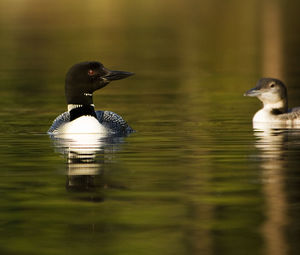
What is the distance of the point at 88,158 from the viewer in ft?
45.3

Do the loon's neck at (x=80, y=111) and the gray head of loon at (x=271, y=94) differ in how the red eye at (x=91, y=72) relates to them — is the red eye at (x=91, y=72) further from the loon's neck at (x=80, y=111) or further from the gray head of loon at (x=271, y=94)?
the gray head of loon at (x=271, y=94)

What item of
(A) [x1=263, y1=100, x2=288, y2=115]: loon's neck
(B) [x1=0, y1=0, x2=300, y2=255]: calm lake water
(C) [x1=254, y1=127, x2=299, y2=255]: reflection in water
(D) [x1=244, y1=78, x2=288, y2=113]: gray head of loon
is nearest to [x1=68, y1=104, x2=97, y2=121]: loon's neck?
(B) [x1=0, y1=0, x2=300, y2=255]: calm lake water

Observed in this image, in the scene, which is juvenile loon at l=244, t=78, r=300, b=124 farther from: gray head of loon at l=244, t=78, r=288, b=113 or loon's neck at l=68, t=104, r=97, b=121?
loon's neck at l=68, t=104, r=97, b=121

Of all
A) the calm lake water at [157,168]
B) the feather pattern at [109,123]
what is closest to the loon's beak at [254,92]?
the calm lake water at [157,168]

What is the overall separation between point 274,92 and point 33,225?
988cm

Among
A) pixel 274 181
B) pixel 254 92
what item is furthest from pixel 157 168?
pixel 254 92

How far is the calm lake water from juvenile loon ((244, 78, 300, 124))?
1.17ft

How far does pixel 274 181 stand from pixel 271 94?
7.41 metres

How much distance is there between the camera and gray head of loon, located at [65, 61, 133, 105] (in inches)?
653

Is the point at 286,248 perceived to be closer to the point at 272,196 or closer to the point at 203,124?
the point at 272,196

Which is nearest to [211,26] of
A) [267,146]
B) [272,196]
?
[267,146]

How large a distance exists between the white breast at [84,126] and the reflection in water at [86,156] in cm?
7

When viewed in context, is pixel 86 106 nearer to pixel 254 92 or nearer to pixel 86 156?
pixel 86 156

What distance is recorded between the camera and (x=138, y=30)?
5394 cm
